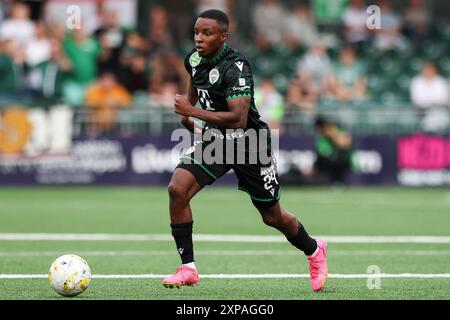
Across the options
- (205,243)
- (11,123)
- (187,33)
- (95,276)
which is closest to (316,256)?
(95,276)

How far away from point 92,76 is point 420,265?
44.6ft

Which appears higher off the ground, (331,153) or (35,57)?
(35,57)

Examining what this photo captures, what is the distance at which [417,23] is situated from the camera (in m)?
27.5

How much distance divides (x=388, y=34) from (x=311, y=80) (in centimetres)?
328

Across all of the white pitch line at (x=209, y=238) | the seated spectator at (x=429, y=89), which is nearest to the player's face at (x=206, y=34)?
the white pitch line at (x=209, y=238)

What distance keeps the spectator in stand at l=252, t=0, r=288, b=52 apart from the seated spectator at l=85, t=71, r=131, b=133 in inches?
182

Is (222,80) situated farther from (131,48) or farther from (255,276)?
(131,48)

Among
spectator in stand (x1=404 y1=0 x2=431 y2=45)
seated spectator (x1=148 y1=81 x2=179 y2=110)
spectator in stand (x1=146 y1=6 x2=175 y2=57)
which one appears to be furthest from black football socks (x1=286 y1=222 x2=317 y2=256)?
spectator in stand (x1=404 y1=0 x2=431 y2=45)

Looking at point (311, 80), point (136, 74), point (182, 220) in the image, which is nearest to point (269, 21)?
point (311, 80)

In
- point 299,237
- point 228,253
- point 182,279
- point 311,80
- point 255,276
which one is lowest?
point 228,253

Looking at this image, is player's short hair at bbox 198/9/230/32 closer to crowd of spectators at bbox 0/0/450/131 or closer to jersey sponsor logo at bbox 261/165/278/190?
jersey sponsor logo at bbox 261/165/278/190

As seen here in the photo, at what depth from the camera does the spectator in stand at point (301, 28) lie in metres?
26.7

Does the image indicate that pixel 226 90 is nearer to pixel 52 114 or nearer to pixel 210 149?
pixel 210 149

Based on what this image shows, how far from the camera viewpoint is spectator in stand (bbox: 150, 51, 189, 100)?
23469 mm
